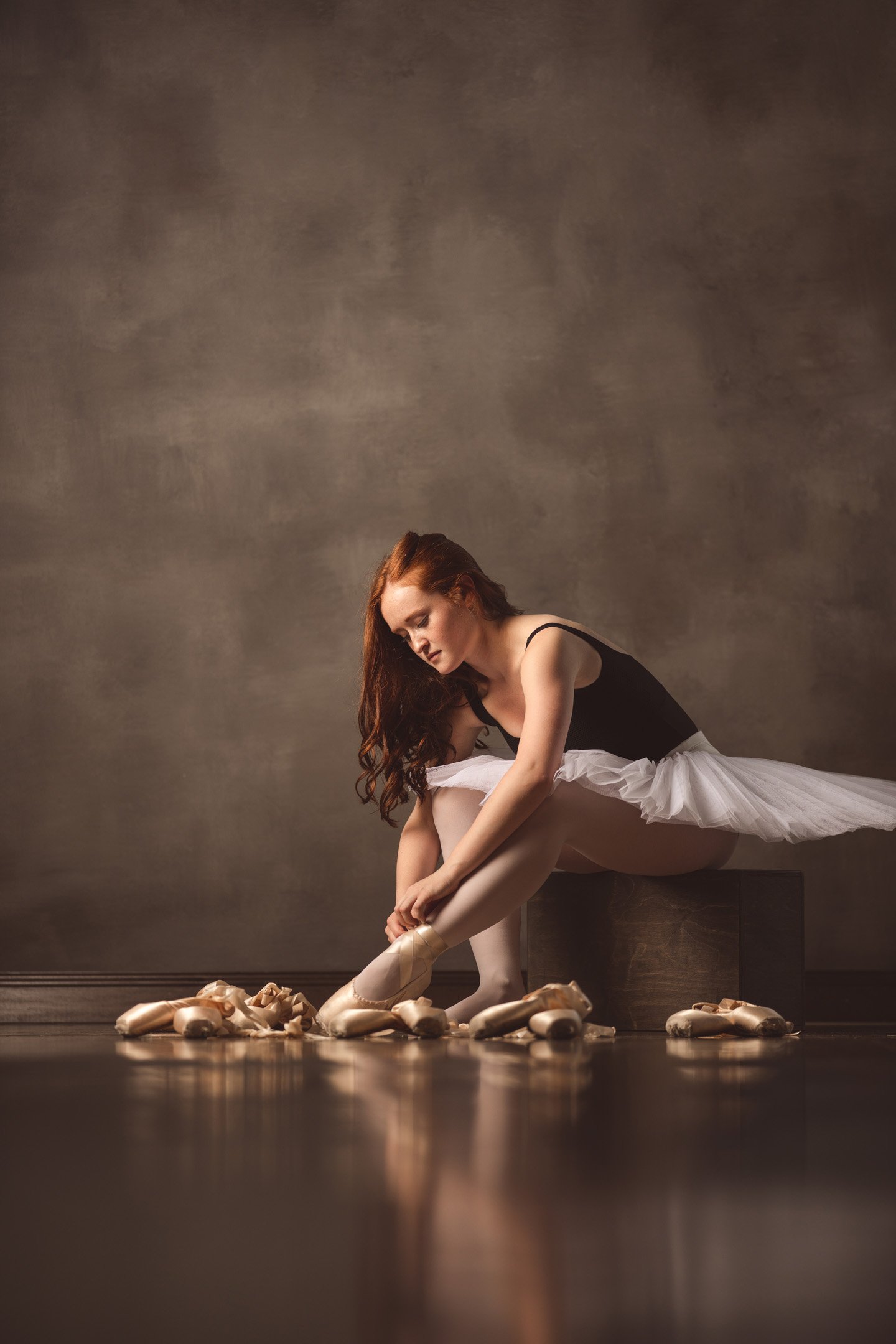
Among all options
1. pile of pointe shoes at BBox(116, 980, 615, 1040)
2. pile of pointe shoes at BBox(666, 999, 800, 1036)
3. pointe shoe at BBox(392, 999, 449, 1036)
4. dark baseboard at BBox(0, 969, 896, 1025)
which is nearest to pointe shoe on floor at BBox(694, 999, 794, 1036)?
pile of pointe shoes at BBox(666, 999, 800, 1036)

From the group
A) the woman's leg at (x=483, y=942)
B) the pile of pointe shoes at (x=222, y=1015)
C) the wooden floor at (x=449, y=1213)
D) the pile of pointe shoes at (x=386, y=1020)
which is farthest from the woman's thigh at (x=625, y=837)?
the wooden floor at (x=449, y=1213)

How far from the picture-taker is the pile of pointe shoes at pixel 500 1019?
151 centimetres

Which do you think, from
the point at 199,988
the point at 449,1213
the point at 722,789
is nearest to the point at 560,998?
the point at 722,789

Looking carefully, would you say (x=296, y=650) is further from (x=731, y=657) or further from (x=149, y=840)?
(x=731, y=657)

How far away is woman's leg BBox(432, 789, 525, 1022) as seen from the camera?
5.84 feet

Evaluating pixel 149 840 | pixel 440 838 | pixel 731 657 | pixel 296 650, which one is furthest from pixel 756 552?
pixel 149 840

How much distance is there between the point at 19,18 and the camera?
10.4ft

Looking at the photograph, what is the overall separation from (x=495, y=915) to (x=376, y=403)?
1.79m

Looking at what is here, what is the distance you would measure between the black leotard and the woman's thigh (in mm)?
170

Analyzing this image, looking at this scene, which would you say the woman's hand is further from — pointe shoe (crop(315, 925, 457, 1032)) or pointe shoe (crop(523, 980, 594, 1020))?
pointe shoe (crop(523, 980, 594, 1020))

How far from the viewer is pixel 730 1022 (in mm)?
1679

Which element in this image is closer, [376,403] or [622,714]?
[622,714]

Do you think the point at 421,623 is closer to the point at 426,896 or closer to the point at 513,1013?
the point at 426,896

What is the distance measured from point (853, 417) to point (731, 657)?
735 mm
